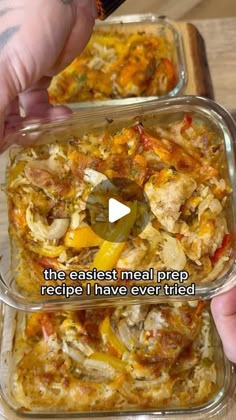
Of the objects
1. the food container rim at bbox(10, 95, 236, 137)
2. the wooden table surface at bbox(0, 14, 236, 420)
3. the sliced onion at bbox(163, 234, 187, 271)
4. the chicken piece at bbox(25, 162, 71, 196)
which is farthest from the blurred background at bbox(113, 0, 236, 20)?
the sliced onion at bbox(163, 234, 187, 271)

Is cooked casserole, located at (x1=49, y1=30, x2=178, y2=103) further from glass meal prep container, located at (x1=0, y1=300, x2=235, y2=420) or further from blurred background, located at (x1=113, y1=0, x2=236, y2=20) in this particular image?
glass meal prep container, located at (x1=0, y1=300, x2=235, y2=420)

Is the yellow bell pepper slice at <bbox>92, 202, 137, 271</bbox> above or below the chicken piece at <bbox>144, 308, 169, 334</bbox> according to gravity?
above

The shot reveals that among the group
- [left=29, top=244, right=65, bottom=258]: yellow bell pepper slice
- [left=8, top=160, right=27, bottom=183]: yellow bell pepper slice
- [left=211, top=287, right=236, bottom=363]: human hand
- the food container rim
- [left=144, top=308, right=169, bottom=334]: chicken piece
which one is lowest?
[left=144, top=308, right=169, bottom=334]: chicken piece

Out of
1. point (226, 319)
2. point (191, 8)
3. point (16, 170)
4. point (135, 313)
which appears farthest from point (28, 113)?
point (191, 8)

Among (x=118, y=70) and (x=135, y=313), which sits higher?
(x=118, y=70)

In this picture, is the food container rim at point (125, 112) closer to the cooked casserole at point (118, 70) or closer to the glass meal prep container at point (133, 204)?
the glass meal prep container at point (133, 204)

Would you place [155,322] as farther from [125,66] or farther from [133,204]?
[125,66]

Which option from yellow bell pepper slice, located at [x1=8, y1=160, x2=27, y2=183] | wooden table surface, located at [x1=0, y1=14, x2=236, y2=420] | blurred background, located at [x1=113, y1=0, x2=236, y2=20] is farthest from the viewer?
blurred background, located at [x1=113, y1=0, x2=236, y2=20]
